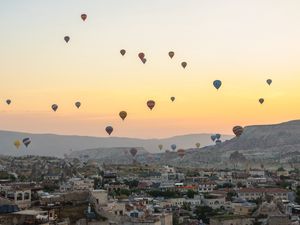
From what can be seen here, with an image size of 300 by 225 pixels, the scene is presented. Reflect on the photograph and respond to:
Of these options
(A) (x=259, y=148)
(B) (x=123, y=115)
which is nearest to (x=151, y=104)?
(B) (x=123, y=115)

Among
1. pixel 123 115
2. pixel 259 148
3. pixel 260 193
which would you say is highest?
pixel 259 148

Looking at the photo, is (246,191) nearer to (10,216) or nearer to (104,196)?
(104,196)

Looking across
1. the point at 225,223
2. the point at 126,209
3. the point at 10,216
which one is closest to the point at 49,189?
the point at 126,209

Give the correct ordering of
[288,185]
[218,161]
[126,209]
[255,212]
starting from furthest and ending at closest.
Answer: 1. [218,161]
2. [288,185]
3. [255,212]
4. [126,209]

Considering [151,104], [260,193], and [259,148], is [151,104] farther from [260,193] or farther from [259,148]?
[259,148]

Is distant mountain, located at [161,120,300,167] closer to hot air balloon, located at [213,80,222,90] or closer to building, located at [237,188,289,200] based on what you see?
building, located at [237,188,289,200]

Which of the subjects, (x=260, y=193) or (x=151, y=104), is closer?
(x=151, y=104)

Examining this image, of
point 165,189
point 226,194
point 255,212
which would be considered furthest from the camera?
point 165,189

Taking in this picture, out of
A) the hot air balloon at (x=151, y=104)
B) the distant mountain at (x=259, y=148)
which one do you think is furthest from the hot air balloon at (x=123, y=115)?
the distant mountain at (x=259, y=148)

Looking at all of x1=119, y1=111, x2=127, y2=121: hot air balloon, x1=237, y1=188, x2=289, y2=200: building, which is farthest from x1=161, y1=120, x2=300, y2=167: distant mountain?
x1=119, y1=111, x2=127, y2=121: hot air balloon
